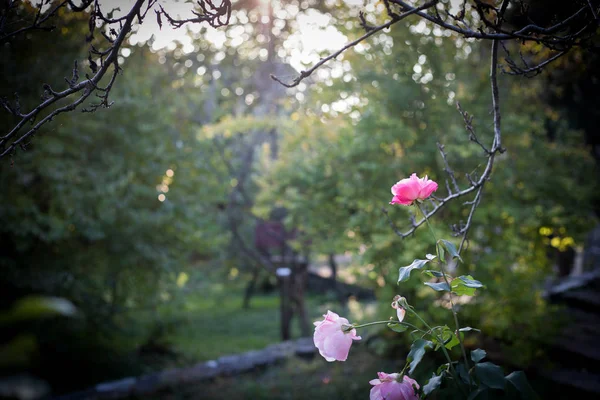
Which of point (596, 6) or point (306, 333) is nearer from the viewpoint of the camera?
point (596, 6)

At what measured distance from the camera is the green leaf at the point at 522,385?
1255mm

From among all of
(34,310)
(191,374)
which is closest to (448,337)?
(34,310)

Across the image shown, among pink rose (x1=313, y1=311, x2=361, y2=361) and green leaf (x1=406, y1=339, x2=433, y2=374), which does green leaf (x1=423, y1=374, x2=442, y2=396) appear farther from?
pink rose (x1=313, y1=311, x2=361, y2=361)

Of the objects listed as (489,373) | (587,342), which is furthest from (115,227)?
(587,342)

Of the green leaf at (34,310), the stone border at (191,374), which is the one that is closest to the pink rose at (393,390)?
the green leaf at (34,310)

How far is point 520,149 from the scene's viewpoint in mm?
4562

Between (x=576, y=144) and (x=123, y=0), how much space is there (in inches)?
246

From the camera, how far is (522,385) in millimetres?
1275

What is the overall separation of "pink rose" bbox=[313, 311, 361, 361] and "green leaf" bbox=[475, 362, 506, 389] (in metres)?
0.35

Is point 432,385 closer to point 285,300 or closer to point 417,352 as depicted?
point 417,352

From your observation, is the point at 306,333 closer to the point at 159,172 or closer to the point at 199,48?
the point at 159,172

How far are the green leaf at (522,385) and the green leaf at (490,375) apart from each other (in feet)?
0.19

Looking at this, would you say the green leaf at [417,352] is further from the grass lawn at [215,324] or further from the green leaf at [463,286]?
the grass lawn at [215,324]

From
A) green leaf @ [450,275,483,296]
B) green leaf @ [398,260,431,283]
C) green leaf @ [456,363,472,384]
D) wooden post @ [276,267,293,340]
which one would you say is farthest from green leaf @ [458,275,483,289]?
wooden post @ [276,267,293,340]
